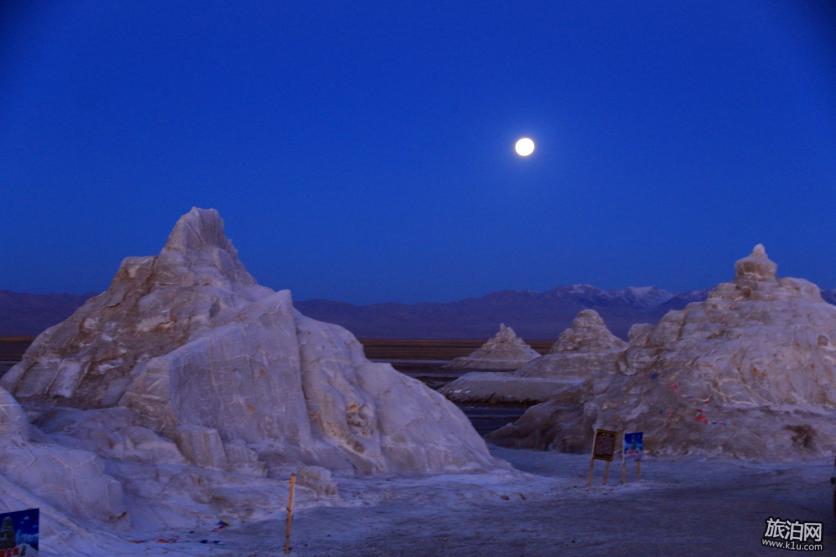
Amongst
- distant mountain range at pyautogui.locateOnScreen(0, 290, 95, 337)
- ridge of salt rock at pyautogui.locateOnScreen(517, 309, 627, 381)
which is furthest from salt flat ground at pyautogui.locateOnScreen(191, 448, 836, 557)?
distant mountain range at pyautogui.locateOnScreen(0, 290, 95, 337)

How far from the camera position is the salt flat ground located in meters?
9.84

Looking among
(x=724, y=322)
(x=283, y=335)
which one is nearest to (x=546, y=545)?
(x=283, y=335)

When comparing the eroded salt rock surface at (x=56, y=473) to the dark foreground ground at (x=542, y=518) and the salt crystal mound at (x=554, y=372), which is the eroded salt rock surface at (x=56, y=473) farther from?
the salt crystal mound at (x=554, y=372)

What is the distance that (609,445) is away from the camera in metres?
14.8

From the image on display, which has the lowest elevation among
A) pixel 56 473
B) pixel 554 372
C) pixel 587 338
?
pixel 56 473

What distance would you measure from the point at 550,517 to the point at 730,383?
32.9ft

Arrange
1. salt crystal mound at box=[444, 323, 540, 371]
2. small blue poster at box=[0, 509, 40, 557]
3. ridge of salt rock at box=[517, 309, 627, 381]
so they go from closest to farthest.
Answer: small blue poster at box=[0, 509, 40, 557], ridge of salt rock at box=[517, 309, 627, 381], salt crystal mound at box=[444, 323, 540, 371]

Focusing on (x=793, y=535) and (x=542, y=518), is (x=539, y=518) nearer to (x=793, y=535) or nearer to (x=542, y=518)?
(x=542, y=518)

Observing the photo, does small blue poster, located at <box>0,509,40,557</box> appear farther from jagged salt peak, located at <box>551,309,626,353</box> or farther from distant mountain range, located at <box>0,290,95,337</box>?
distant mountain range, located at <box>0,290,95,337</box>

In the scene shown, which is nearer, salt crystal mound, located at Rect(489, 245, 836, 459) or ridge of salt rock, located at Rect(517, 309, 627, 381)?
salt crystal mound, located at Rect(489, 245, 836, 459)

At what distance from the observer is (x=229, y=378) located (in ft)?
43.5

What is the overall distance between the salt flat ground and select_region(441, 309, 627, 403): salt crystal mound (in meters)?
23.9

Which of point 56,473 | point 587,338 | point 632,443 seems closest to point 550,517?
point 632,443

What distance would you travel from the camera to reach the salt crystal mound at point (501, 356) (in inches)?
2562
